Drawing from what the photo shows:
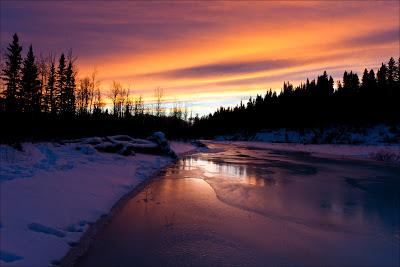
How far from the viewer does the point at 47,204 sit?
24.8ft

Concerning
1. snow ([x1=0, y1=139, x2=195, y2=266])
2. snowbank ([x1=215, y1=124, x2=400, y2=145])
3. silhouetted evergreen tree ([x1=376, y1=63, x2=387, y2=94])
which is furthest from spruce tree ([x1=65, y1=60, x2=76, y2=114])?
silhouetted evergreen tree ([x1=376, y1=63, x2=387, y2=94])

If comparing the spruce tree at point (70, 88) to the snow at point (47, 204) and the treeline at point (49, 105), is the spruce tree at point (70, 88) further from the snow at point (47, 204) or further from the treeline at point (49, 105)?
the snow at point (47, 204)

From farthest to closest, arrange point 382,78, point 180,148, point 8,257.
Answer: point 382,78 → point 180,148 → point 8,257

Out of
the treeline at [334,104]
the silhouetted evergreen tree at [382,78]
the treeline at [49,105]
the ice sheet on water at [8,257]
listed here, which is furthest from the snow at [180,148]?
the silhouetted evergreen tree at [382,78]

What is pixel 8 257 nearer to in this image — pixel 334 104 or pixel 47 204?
pixel 47 204

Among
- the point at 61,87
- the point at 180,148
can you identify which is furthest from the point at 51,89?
the point at 180,148

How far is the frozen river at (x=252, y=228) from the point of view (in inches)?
231

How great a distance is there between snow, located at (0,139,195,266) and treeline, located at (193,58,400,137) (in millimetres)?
66738

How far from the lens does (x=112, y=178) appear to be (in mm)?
13297

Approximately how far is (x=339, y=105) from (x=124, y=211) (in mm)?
75501

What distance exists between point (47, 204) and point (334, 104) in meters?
78.2

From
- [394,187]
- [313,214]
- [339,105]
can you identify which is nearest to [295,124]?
[339,105]

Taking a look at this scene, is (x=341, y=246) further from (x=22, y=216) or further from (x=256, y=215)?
(x=22, y=216)

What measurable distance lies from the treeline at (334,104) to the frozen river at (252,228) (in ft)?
206
